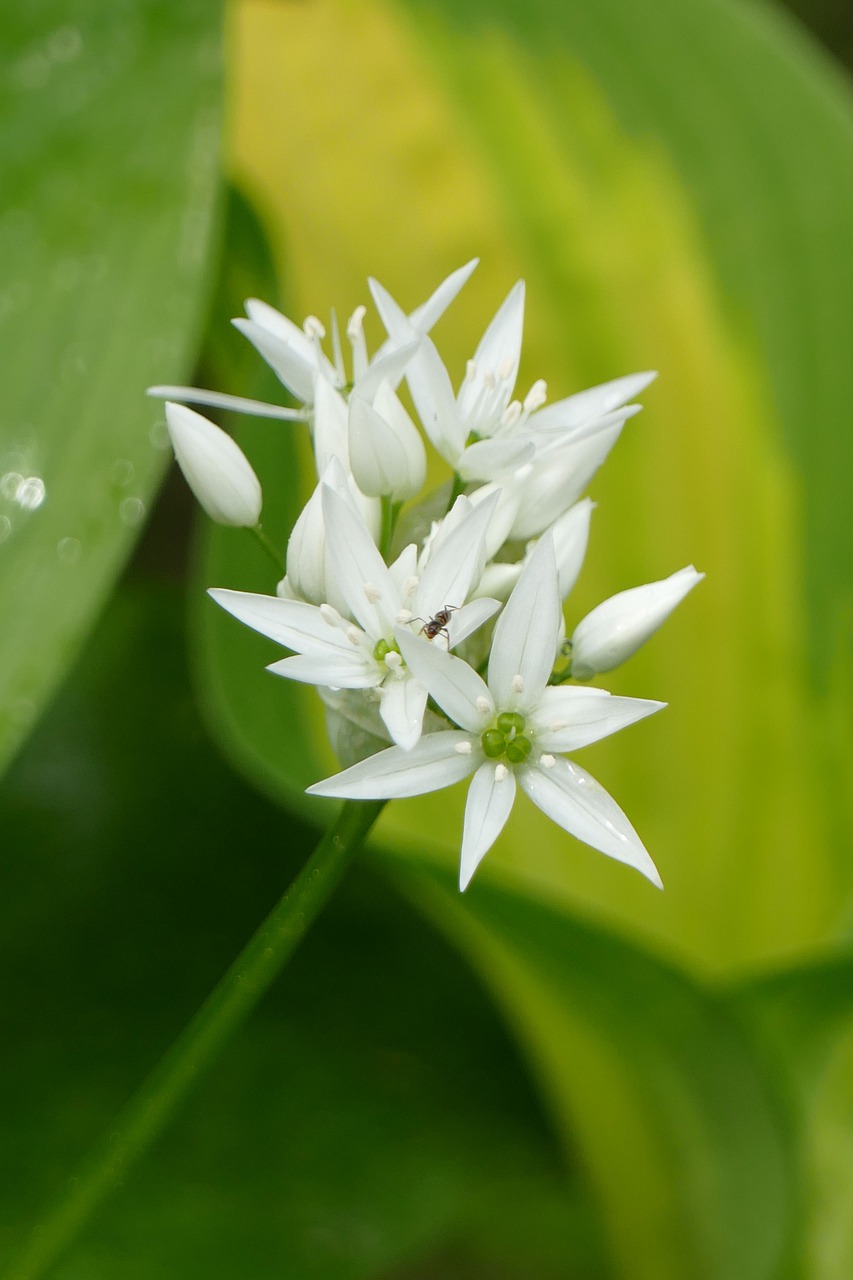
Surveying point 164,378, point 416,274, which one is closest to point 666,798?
point 416,274

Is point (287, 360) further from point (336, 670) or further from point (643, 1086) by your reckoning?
point (643, 1086)

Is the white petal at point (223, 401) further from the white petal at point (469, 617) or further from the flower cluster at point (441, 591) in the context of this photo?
the white petal at point (469, 617)

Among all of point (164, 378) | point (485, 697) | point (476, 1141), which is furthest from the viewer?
point (476, 1141)

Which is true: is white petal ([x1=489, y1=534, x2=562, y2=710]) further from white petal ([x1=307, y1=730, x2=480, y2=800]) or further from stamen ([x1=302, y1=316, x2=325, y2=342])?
stamen ([x1=302, y1=316, x2=325, y2=342])

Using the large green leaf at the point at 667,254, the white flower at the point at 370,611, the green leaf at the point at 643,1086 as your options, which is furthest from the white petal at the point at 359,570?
the large green leaf at the point at 667,254

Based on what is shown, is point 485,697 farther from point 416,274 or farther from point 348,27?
point 348,27

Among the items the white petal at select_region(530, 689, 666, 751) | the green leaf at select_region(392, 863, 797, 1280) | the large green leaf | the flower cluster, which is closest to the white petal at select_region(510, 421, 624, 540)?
the flower cluster

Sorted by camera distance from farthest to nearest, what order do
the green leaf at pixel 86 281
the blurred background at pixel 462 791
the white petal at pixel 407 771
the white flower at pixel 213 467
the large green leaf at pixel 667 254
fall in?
the large green leaf at pixel 667 254 → the blurred background at pixel 462 791 → the green leaf at pixel 86 281 → the white flower at pixel 213 467 → the white petal at pixel 407 771

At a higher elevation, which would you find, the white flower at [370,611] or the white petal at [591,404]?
the white petal at [591,404]
